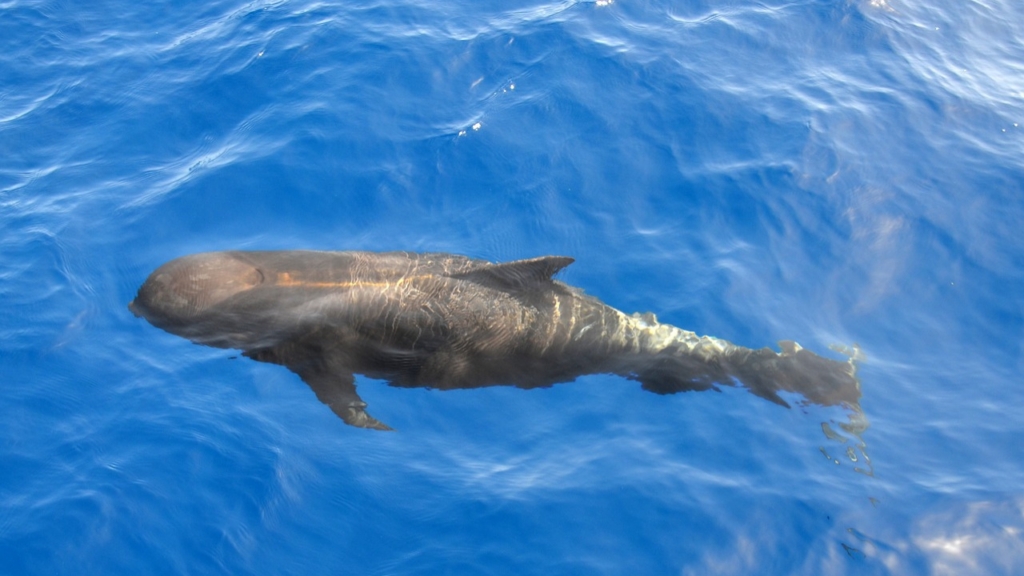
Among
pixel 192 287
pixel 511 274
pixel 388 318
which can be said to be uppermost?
pixel 192 287

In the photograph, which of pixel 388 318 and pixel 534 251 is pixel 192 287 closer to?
pixel 388 318

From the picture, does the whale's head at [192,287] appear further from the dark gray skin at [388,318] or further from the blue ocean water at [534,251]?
the blue ocean water at [534,251]

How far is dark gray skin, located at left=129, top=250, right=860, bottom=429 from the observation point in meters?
6.64

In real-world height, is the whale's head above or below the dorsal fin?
above

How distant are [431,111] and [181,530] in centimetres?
669

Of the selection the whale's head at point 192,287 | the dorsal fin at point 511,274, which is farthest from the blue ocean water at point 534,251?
the whale's head at point 192,287

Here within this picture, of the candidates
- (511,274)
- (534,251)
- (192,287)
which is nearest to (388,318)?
(511,274)

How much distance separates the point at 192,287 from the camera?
6.56m

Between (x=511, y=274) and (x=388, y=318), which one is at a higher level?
(x=511, y=274)

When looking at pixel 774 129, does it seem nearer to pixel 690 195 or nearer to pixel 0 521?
pixel 690 195

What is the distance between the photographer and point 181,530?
7.35 metres

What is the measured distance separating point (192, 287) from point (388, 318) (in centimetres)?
175

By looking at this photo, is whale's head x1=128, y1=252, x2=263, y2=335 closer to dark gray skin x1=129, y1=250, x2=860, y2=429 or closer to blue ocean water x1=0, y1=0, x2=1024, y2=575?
dark gray skin x1=129, y1=250, x2=860, y2=429

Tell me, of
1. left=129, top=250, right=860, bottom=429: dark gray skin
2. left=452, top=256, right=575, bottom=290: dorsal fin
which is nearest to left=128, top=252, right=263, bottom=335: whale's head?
left=129, top=250, right=860, bottom=429: dark gray skin
